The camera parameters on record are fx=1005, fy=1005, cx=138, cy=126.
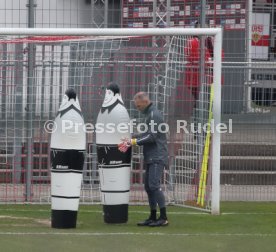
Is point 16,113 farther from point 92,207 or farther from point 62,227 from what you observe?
point 62,227

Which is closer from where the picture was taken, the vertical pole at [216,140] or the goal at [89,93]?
the vertical pole at [216,140]

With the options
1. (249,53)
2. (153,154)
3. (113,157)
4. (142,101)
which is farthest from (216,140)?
(249,53)

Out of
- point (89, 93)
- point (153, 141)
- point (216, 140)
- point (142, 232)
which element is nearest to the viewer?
point (142, 232)

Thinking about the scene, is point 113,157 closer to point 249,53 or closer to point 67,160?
point 67,160

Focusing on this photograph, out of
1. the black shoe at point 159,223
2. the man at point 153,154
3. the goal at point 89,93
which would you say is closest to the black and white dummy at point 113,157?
the man at point 153,154

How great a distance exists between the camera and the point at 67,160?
482 inches

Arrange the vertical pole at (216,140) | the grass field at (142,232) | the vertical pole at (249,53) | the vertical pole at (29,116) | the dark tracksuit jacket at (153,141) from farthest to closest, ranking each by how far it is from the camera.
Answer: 1. the vertical pole at (249,53)
2. the vertical pole at (29,116)
3. the vertical pole at (216,140)
4. the dark tracksuit jacket at (153,141)
5. the grass field at (142,232)

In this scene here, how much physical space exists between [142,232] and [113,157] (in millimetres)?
1089

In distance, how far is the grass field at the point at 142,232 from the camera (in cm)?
1105

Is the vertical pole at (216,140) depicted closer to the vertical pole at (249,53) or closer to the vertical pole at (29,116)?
the vertical pole at (249,53)

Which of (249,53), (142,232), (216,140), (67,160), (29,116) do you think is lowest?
(142,232)

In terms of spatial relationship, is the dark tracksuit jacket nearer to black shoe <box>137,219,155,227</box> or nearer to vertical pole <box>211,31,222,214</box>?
black shoe <box>137,219,155,227</box>

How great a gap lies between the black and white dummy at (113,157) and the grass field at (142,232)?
0.88ft

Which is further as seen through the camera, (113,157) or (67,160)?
(113,157)
